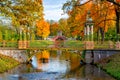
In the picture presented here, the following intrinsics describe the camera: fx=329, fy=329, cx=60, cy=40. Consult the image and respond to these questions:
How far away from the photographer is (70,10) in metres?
24.7

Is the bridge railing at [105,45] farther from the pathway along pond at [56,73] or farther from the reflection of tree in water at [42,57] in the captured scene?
the reflection of tree in water at [42,57]

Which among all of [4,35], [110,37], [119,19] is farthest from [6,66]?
[110,37]

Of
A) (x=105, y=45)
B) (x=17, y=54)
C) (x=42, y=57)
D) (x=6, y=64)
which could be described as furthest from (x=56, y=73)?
(x=42, y=57)

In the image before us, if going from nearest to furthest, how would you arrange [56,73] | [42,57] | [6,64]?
[56,73] < [6,64] < [42,57]

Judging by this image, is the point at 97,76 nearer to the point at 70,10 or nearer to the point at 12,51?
the point at 70,10

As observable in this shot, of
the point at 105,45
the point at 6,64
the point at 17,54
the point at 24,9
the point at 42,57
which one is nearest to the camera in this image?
the point at 24,9

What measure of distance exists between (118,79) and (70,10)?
8246 millimetres

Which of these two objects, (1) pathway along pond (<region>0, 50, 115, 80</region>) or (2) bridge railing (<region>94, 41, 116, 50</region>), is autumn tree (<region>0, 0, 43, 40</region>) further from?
(2) bridge railing (<region>94, 41, 116, 50</region>)

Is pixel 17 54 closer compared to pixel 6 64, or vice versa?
pixel 6 64

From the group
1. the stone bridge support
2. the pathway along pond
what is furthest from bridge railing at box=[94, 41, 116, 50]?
the stone bridge support

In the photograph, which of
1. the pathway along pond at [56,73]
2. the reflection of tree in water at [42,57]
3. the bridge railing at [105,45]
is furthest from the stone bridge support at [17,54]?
the bridge railing at [105,45]

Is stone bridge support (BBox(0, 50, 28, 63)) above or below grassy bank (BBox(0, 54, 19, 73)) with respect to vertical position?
above

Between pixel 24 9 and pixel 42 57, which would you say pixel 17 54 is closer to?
pixel 24 9

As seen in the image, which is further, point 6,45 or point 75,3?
point 6,45
